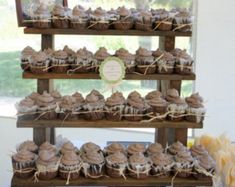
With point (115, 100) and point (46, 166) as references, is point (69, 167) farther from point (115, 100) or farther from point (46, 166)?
point (115, 100)

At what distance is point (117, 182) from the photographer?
1535 mm

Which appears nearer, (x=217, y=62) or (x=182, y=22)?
(x=182, y=22)

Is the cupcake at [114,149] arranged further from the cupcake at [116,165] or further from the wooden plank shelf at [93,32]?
the wooden plank shelf at [93,32]

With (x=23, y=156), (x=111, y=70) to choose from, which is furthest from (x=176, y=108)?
(x=23, y=156)

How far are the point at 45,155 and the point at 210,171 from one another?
Result: 64cm

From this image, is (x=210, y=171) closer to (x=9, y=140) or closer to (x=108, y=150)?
(x=108, y=150)

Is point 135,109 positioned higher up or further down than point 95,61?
further down

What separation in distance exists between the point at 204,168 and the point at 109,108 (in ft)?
1.43

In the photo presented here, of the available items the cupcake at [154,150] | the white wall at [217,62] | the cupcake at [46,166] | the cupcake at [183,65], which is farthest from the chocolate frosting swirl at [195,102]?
the white wall at [217,62]

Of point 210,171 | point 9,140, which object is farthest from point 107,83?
point 9,140

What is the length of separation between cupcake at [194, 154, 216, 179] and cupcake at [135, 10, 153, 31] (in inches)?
22.0

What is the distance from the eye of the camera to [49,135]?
1.77 m

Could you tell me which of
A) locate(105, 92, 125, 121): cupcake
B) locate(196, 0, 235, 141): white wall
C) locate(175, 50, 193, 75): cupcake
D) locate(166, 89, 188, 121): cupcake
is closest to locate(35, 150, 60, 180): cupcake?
locate(105, 92, 125, 121): cupcake

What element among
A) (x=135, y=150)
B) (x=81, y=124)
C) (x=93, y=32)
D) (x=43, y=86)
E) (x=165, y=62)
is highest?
(x=93, y=32)
